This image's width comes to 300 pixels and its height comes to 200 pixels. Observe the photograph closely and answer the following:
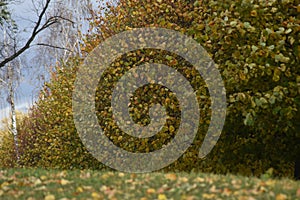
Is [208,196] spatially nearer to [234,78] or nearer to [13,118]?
[234,78]

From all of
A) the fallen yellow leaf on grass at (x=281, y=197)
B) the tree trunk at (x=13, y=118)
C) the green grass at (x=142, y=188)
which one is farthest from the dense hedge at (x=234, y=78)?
the tree trunk at (x=13, y=118)

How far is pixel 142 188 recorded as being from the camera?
744 cm

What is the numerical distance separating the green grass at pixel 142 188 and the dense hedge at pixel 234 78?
263 cm

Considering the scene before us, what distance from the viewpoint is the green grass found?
269 inches

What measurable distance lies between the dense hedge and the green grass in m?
2.63

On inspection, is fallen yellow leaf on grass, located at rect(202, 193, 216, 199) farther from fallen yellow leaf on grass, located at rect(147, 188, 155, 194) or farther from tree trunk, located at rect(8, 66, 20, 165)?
tree trunk, located at rect(8, 66, 20, 165)

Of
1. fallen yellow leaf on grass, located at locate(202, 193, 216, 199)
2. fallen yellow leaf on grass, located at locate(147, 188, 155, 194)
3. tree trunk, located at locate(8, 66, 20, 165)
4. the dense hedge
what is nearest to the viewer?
fallen yellow leaf on grass, located at locate(202, 193, 216, 199)

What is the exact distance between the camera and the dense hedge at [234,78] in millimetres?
10336

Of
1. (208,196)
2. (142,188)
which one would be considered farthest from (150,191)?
(208,196)

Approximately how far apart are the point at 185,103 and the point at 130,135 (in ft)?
7.70

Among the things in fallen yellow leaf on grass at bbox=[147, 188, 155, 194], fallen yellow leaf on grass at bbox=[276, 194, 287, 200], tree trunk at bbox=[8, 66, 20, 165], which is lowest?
fallen yellow leaf on grass at bbox=[276, 194, 287, 200]

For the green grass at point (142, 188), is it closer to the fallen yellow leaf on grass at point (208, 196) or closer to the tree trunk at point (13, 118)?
the fallen yellow leaf on grass at point (208, 196)

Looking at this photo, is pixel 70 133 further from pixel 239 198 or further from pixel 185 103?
pixel 239 198

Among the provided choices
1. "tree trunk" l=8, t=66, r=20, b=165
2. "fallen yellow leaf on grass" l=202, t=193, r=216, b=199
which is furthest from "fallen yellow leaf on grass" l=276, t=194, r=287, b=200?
"tree trunk" l=8, t=66, r=20, b=165
